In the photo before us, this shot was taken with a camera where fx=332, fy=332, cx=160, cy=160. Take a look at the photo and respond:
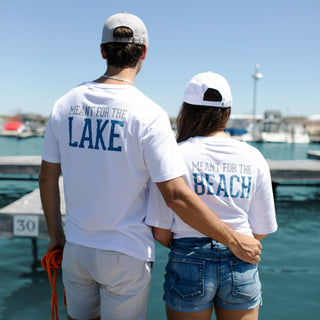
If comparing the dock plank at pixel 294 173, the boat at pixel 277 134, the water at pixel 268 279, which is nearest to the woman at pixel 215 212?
the water at pixel 268 279

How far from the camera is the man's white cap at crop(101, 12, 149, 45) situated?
148 cm

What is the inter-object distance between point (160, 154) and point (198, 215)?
0.32 meters

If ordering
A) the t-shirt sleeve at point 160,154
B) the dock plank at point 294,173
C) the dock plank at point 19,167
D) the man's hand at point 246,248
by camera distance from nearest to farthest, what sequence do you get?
the t-shirt sleeve at point 160,154
the man's hand at point 246,248
the dock plank at point 19,167
the dock plank at point 294,173

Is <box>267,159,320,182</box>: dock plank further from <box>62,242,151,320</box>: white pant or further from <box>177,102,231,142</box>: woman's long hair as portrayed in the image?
<box>62,242,151,320</box>: white pant

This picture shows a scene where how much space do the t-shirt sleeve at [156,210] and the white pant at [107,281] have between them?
Answer: 0.61 feet

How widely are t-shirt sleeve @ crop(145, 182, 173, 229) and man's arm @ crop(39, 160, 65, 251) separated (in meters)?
0.51

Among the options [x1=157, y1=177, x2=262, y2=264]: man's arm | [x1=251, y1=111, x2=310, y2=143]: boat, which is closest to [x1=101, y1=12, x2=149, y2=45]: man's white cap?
[x1=157, y1=177, x2=262, y2=264]: man's arm

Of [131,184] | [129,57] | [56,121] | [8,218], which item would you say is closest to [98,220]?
[131,184]

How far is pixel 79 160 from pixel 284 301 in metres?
3.44

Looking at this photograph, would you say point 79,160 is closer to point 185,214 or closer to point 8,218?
point 185,214

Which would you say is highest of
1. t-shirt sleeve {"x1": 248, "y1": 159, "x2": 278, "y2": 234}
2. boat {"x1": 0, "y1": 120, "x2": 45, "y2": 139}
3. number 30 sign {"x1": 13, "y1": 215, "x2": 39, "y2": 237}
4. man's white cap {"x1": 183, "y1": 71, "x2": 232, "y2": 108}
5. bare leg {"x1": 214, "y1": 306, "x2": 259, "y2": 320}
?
man's white cap {"x1": 183, "y1": 71, "x2": 232, "y2": 108}

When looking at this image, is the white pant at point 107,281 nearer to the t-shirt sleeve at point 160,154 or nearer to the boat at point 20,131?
the t-shirt sleeve at point 160,154

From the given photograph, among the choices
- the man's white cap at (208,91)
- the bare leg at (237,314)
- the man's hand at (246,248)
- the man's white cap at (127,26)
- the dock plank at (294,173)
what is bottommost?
the dock plank at (294,173)

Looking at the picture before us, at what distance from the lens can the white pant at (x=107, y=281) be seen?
1463 mm
